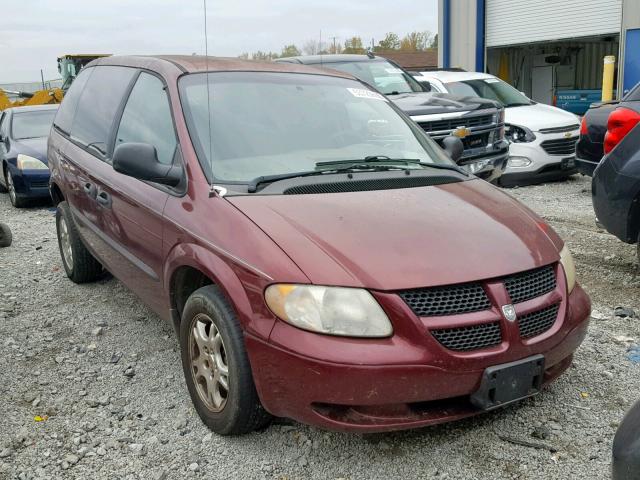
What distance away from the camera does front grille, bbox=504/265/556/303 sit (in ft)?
8.84

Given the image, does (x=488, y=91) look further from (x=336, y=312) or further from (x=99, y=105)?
(x=336, y=312)

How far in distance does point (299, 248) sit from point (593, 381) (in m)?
1.87

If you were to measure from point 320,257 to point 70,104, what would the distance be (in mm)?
3530

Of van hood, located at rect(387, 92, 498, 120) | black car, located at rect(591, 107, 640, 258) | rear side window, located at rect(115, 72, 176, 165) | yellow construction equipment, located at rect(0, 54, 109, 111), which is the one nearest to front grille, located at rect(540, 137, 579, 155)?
van hood, located at rect(387, 92, 498, 120)

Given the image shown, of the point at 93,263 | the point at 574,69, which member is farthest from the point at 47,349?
the point at 574,69

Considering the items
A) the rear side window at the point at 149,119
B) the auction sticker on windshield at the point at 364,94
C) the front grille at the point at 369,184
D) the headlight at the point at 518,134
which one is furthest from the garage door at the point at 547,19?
the rear side window at the point at 149,119

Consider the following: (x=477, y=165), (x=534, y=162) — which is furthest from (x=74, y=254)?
(x=534, y=162)

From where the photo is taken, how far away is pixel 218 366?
2.92 meters

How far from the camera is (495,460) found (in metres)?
2.81

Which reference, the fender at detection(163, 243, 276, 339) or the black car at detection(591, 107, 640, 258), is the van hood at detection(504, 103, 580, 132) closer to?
the black car at detection(591, 107, 640, 258)

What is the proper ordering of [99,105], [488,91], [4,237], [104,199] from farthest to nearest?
[488,91], [4,237], [99,105], [104,199]

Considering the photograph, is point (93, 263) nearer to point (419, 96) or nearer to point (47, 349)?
point (47, 349)

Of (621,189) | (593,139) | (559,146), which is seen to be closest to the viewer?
(621,189)

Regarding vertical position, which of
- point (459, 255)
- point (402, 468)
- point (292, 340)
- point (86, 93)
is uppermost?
point (86, 93)
